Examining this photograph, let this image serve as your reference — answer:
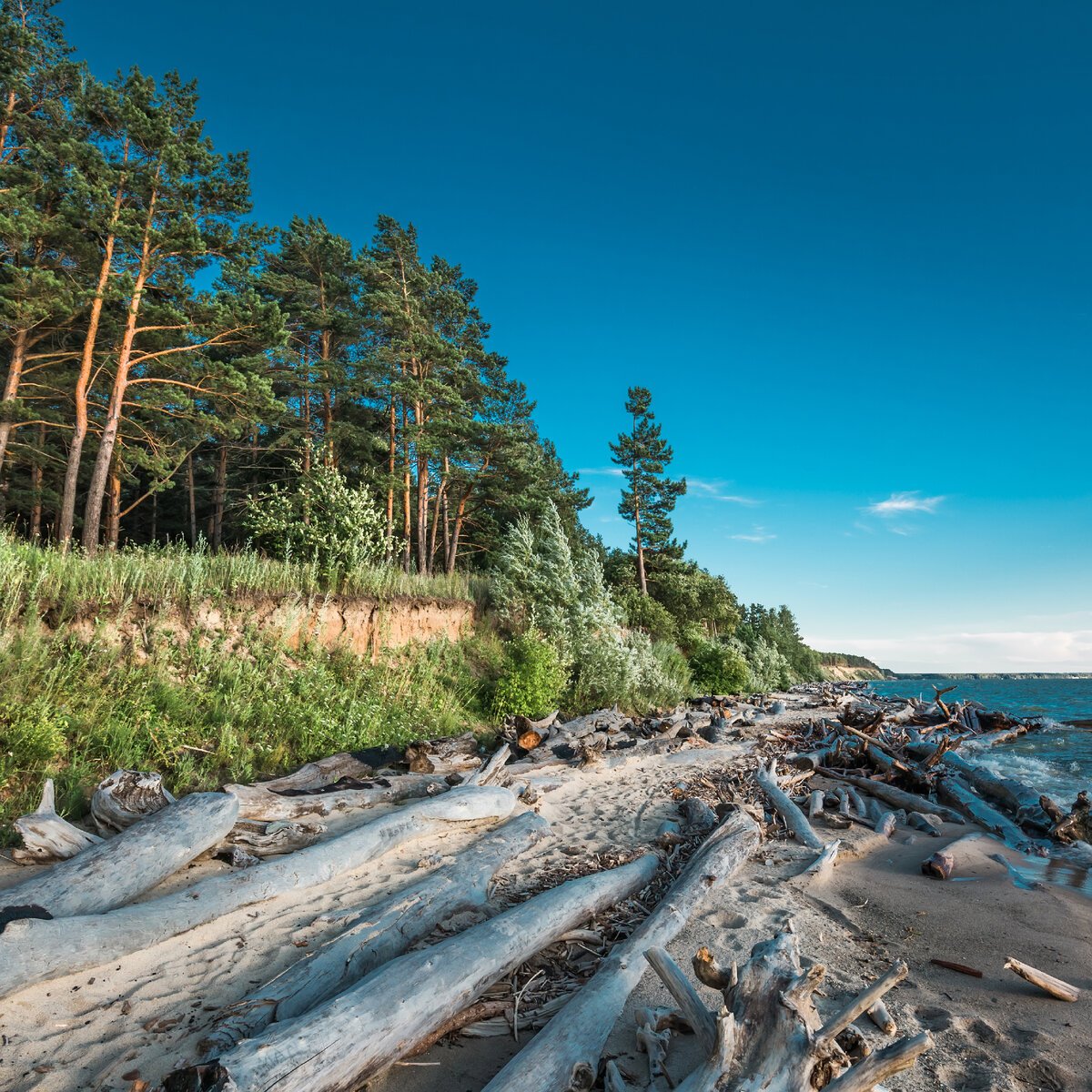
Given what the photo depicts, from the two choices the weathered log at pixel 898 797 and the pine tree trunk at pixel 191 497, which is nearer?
the weathered log at pixel 898 797

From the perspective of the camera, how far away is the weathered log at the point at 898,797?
7.98 meters

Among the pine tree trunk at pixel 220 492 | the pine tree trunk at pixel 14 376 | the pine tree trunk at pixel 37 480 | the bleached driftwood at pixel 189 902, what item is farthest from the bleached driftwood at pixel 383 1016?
the pine tree trunk at pixel 220 492

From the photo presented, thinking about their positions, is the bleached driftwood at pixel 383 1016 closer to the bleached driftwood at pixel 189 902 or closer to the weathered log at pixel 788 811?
the bleached driftwood at pixel 189 902

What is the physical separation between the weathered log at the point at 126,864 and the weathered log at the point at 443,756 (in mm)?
3127

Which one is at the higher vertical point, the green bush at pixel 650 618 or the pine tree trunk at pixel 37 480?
the pine tree trunk at pixel 37 480

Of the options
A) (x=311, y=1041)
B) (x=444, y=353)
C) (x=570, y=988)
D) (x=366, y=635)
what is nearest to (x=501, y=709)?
(x=366, y=635)

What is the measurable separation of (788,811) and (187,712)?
26.6 feet

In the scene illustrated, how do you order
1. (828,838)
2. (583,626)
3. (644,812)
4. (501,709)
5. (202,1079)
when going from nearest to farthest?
(202,1079) < (828,838) < (644,812) < (501,709) < (583,626)

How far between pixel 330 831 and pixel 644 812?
12.3 ft

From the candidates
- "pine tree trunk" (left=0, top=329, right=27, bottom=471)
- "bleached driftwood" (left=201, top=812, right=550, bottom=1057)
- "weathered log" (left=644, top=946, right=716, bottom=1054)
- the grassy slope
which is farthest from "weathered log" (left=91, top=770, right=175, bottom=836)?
"pine tree trunk" (left=0, top=329, right=27, bottom=471)

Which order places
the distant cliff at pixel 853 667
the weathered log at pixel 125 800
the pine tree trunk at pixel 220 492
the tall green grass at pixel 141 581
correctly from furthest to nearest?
the distant cliff at pixel 853 667 → the pine tree trunk at pixel 220 492 → the tall green grass at pixel 141 581 → the weathered log at pixel 125 800

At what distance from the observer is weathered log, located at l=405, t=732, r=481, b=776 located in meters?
7.95

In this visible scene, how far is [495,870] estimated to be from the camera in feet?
16.7

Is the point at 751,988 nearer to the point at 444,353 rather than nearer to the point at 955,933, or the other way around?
the point at 955,933
